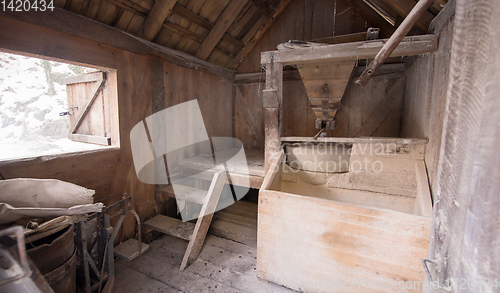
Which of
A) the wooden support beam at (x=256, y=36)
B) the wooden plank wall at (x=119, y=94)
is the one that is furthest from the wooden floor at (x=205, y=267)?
the wooden support beam at (x=256, y=36)

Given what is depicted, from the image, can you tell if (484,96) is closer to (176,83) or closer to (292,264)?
(292,264)

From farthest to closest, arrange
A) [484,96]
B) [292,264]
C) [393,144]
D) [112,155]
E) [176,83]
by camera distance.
→ [176,83], [112,155], [393,144], [292,264], [484,96]

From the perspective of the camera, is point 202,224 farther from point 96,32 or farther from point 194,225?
point 96,32

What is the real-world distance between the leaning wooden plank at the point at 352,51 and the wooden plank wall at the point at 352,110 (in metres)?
1.92

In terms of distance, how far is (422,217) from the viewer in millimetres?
1413

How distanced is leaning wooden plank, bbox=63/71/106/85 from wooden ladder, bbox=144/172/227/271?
1722 mm

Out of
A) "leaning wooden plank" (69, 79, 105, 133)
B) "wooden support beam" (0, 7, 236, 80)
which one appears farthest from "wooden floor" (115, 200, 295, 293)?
"wooden support beam" (0, 7, 236, 80)

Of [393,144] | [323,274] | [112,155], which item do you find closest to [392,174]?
[393,144]

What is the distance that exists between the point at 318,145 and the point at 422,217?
1.42m

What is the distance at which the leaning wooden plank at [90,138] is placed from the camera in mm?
2721

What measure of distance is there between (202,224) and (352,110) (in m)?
3.19

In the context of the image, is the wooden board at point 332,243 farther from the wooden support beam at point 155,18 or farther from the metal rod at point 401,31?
the wooden support beam at point 155,18

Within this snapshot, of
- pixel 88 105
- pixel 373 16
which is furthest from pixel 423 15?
pixel 88 105

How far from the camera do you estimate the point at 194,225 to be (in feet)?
9.39
